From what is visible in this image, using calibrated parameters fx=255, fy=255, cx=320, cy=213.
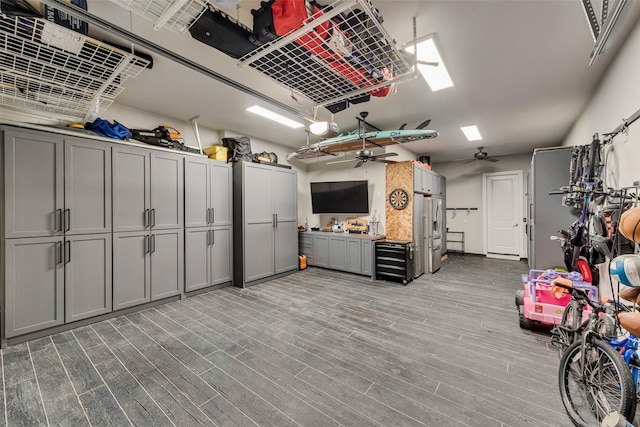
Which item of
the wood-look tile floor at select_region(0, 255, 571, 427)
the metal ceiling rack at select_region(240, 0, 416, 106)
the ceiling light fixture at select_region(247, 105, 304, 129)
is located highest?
the ceiling light fixture at select_region(247, 105, 304, 129)

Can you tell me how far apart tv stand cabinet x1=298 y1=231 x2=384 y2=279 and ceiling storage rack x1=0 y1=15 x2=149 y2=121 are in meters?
4.15

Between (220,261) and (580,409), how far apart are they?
4419mm

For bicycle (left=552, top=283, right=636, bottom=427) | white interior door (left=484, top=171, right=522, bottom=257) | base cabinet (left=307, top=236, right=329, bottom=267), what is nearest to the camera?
bicycle (left=552, top=283, right=636, bottom=427)

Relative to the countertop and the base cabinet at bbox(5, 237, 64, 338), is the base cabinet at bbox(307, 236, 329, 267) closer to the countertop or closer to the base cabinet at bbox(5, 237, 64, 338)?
the countertop

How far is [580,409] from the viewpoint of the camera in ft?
5.61

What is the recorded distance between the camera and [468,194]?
7645 mm

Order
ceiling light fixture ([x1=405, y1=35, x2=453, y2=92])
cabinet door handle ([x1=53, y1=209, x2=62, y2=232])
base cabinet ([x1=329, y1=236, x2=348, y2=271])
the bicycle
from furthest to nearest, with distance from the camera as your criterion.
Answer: base cabinet ([x1=329, y1=236, x2=348, y2=271])
cabinet door handle ([x1=53, y1=209, x2=62, y2=232])
ceiling light fixture ([x1=405, y1=35, x2=453, y2=92])
the bicycle

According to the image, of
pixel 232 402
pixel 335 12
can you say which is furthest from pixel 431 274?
pixel 335 12

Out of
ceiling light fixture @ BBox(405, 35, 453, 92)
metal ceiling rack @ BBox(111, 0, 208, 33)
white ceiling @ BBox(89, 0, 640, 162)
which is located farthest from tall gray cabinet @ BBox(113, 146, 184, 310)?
ceiling light fixture @ BBox(405, 35, 453, 92)

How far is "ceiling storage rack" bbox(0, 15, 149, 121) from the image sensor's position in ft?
6.10

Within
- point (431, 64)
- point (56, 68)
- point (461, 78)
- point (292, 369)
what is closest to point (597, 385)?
point (292, 369)

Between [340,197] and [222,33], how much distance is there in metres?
4.50

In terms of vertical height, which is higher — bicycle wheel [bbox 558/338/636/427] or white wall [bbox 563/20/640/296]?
white wall [bbox 563/20/640/296]

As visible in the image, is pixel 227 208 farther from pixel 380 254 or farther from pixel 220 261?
pixel 380 254
